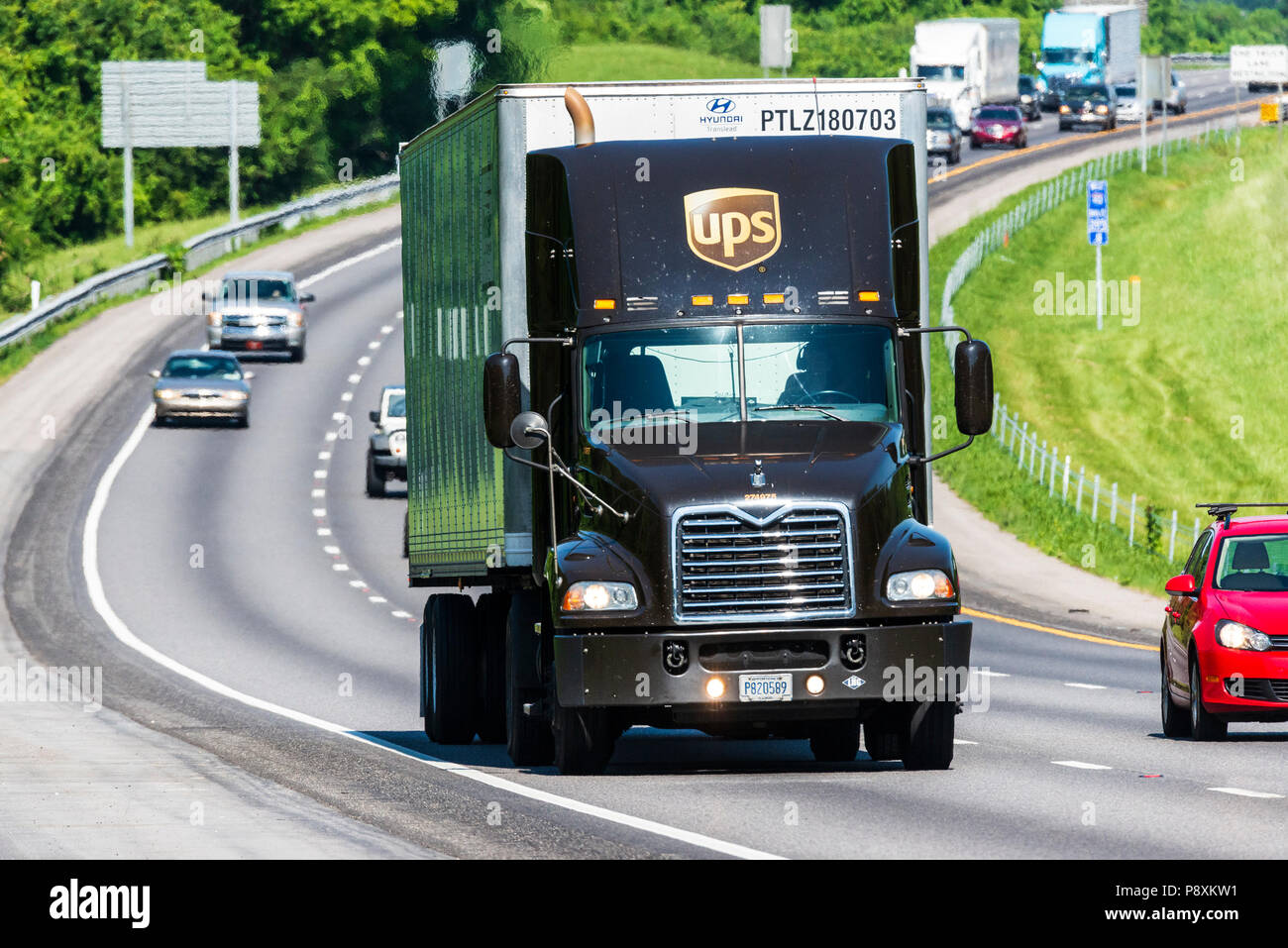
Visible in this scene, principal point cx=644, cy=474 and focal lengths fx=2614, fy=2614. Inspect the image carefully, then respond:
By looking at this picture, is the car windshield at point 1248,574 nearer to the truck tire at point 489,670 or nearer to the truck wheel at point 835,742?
the truck wheel at point 835,742

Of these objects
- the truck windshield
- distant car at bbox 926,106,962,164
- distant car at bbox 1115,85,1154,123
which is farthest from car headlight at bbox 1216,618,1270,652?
distant car at bbox 1115,85,1154,123

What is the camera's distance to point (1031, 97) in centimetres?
11844

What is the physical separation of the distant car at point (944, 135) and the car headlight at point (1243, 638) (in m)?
75.4

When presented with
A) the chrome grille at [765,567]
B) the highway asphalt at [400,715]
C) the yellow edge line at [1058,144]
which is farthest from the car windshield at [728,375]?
the yellow edge line at [1058,144]

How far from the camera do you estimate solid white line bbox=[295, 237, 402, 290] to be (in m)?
73.6

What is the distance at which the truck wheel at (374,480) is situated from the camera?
48.8 meters

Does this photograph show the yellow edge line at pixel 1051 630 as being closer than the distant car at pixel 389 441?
Yes

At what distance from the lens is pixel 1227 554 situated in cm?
1995

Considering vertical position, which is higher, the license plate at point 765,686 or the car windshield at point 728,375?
the car windshield at point 728,375

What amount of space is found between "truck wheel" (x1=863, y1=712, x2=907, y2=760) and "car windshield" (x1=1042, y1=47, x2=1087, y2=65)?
94496 millimetres

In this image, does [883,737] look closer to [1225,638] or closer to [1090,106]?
[1225,638]

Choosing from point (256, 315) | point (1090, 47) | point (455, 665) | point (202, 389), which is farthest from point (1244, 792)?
point (1090, 47)
